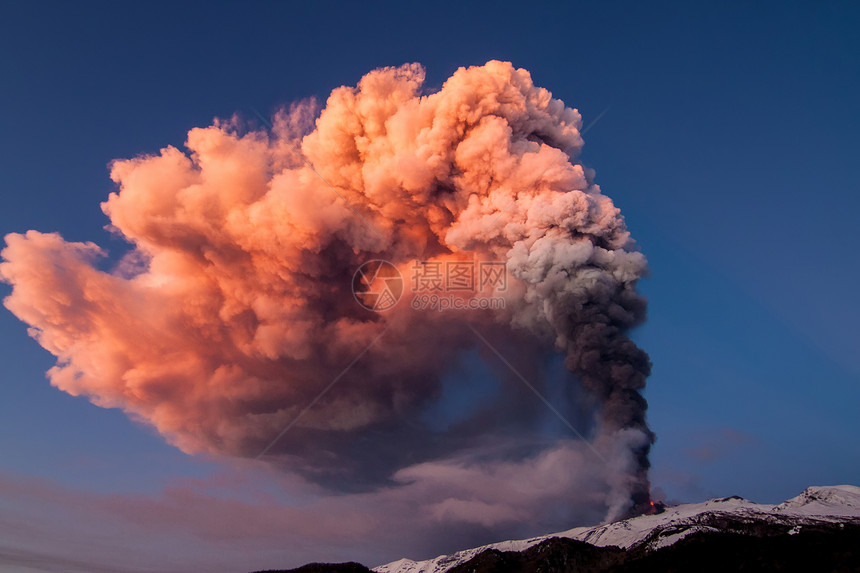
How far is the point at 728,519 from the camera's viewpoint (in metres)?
62.1

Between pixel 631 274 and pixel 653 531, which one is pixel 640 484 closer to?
pixel 653 531

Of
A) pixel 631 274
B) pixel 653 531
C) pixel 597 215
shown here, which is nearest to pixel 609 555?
pixel 653 531

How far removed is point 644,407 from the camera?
5319cm

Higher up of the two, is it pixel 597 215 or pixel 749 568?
pixel 597 215

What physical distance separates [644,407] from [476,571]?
2974cm

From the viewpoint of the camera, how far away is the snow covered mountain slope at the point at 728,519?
59.4 meters

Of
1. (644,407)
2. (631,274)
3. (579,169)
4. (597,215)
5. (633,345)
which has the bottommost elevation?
(644,407)

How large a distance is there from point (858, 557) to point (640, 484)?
1626 centimetres

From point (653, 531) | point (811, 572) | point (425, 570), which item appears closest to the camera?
point (811, 572)

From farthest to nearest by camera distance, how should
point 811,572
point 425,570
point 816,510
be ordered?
point 425,570
point 816,510
point 811,572

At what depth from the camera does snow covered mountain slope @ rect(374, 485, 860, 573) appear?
59.4 metres

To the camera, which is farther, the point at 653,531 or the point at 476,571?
the point at 476,571

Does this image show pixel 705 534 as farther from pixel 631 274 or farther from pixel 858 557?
pixel 631 274

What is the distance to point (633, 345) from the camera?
54094mm
